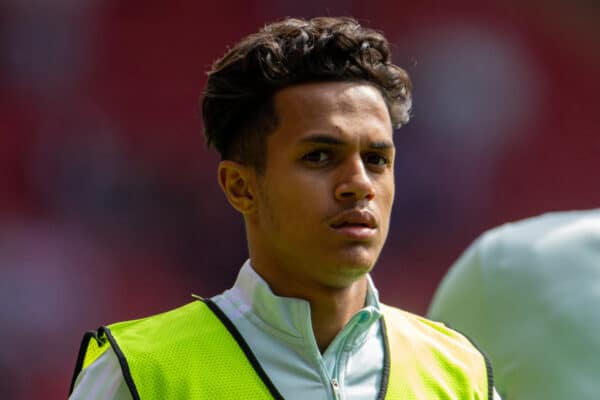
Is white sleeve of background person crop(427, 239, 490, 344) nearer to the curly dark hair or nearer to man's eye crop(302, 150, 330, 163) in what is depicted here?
the curly dark hair

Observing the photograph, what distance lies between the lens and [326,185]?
6.69 ft

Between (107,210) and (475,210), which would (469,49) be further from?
(107,210)

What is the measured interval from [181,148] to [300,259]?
4.55 m

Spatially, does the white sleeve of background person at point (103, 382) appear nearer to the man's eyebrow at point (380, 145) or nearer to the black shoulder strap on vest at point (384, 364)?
the black shoulder strap on vest at point (384, 364)

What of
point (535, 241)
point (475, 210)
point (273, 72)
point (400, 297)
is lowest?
point (400, 297)

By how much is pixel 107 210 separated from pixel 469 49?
290cm

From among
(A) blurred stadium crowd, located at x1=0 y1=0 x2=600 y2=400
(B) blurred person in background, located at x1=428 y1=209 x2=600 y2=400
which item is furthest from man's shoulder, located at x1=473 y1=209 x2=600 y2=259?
(A) blurred stadium crowd, located at x1=0 y1=0 x2=600 y2=400

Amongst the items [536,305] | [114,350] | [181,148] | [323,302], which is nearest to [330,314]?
A: [323,302]

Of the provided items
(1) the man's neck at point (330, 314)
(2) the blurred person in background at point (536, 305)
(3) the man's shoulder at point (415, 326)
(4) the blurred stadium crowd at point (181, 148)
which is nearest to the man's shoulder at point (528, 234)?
(2) the blurred person in background at point (536, 305)

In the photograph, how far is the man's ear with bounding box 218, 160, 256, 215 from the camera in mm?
2195

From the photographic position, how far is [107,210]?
20.2 ft

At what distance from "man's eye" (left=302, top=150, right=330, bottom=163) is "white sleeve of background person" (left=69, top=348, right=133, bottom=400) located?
52 centimetres

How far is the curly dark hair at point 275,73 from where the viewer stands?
7.11 ft

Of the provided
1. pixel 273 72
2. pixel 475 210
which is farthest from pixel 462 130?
pixel 273 72
